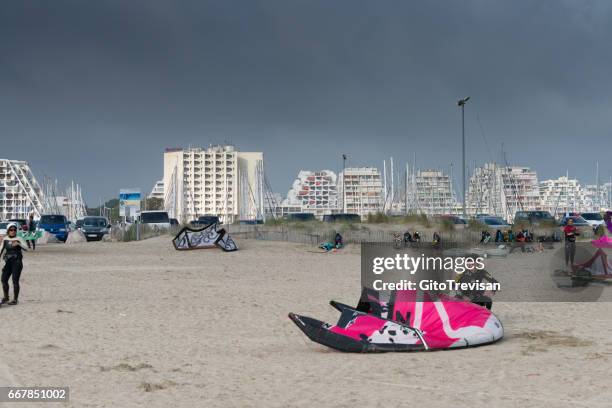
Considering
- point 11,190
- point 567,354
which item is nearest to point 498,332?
point 567,354

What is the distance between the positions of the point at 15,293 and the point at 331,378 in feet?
29.5

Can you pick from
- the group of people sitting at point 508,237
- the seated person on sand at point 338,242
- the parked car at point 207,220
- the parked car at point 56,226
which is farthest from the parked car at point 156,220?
the group of people sitting at point 508,237

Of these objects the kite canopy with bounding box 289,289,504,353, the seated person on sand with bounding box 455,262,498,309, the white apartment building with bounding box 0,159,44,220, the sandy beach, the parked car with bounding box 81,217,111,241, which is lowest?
the sandy beach

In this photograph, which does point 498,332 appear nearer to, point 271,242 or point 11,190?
point 271,242

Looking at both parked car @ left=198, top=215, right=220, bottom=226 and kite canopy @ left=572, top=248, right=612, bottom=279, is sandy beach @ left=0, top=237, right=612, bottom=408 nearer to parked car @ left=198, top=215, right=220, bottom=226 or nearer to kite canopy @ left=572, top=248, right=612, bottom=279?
kite canopy @ left=572, top=248, right=612, bottom=279

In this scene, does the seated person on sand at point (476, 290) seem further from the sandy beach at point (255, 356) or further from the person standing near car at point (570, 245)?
the person standing near car at point (570, 245)

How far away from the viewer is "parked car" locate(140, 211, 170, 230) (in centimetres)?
4725

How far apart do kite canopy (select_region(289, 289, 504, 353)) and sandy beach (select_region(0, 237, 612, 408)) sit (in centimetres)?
20

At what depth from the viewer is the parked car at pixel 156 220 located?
4725 centimetres

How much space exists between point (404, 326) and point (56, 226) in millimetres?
38330

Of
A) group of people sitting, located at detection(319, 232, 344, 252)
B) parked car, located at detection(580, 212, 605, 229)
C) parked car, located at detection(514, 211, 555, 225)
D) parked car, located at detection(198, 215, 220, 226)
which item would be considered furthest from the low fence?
parked car, located at detection(580, 212, 605, 229)

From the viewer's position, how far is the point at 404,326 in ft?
34.0

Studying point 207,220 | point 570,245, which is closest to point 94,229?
point 207,220

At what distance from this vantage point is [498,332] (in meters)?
10.9
